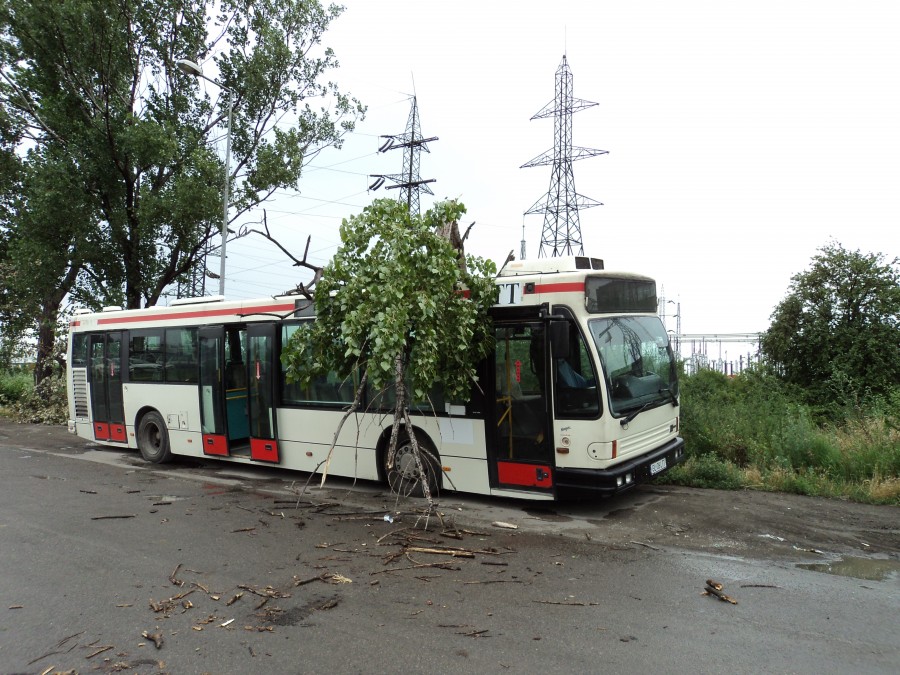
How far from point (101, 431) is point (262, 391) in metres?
5.38

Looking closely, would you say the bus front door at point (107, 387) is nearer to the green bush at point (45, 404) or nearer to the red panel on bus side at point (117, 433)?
the red panel on bus side at point (117, 433)

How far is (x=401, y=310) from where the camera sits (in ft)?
21.1

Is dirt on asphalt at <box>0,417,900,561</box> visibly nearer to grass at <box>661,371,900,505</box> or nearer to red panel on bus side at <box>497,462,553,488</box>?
grass at <box>661,371,900,505</box>

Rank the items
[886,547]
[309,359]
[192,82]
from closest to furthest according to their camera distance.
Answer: [886,547] < [309,359] < [192,82]

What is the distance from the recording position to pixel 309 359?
24.2 feet

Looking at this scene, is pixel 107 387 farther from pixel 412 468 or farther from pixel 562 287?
pixel 562 287

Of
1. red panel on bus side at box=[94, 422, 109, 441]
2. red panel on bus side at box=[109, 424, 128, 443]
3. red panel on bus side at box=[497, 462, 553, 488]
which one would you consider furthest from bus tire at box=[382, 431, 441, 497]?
red panel on bus side at box=[94, 422, 109, 441]

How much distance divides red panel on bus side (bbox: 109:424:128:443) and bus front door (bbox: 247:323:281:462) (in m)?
4.00

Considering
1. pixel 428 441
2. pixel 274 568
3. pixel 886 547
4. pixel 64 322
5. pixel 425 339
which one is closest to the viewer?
pixel 274 568

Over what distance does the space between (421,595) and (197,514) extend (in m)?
4.03

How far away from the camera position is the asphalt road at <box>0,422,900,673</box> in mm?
3959

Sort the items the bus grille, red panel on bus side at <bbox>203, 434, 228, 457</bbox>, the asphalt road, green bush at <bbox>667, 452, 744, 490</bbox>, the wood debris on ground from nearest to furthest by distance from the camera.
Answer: the asphalt road → the wood debris on ground → green bush at <bbox>667, 452, 744, 490</bbox> → red panel on bus side at <bbox>203, 434, 228, 457</bbox> → the bus grille

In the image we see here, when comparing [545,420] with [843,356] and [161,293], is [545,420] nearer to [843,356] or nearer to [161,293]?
[843,356]

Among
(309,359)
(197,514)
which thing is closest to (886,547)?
(309,359)
